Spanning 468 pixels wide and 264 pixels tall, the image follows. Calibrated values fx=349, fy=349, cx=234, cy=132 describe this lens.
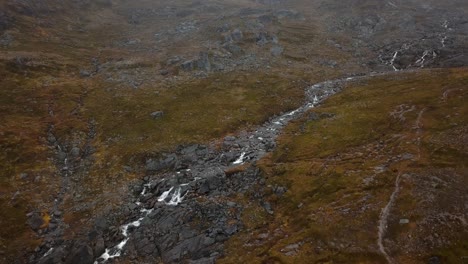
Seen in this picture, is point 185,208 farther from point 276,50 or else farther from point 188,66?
point 276,50

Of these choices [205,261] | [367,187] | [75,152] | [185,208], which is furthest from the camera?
[75,152]

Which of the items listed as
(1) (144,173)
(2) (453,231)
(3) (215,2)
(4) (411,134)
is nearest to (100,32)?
(3) (215,2)

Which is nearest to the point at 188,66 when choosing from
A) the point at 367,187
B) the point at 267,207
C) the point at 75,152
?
the point at 75,152

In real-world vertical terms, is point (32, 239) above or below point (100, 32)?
below

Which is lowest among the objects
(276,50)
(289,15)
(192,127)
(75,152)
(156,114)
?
(192,127)

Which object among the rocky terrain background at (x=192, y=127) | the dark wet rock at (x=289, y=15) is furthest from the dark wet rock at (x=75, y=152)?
the dark wet rock at (x=289, y=15)

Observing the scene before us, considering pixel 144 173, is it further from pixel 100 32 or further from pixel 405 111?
pixel 100 32

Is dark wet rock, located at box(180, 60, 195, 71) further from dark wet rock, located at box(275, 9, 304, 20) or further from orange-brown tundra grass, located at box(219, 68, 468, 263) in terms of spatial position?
dark wet rock, located at box(275, 9, 304, 20)

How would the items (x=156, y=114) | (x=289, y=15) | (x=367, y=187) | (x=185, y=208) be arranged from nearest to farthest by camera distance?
1. (x=367, y=187)
2. (x=185, y=208)
3. (x=156, y=114)
4. (x=289, y=15)

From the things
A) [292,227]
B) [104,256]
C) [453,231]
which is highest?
[453,231]
